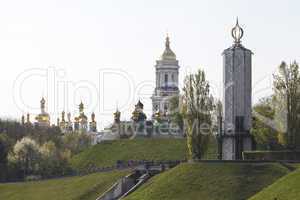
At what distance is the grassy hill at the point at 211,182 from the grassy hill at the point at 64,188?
6.61 meters

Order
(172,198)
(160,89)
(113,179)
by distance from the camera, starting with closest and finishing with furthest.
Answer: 1. (172,198)
2. (113,179)
3. (160,89)

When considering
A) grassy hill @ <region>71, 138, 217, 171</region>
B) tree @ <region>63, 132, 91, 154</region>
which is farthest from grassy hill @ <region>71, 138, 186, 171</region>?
tree @ <region>63, 132, 91, 154</region>

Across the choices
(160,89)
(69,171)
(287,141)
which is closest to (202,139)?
(287,141)

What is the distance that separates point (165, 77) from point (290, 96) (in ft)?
250

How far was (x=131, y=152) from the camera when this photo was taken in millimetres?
101688

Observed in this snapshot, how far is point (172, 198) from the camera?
2212 inches

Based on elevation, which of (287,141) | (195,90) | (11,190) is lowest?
(11,190)

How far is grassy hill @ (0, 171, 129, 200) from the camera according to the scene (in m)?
67.2

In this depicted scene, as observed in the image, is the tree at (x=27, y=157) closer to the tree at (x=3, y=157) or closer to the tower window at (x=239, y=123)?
the tree at (x=3, y=157)

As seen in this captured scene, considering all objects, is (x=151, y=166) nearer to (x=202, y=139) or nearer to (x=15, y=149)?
(x=202, y=139)

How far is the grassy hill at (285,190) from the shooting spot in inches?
1855

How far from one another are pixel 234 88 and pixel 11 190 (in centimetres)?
2244

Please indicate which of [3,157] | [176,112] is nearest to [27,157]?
[3,157]

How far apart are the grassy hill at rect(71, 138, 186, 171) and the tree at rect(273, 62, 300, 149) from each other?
80.7 feet
